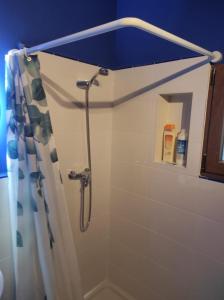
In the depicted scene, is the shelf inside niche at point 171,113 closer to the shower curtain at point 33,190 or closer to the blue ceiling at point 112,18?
the blue ceiling at point 112,18

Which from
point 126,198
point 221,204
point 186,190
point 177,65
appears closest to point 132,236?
point 126,198

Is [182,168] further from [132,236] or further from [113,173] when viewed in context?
[132,236]

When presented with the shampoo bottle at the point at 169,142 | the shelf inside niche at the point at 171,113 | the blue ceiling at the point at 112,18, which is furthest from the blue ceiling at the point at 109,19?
the shampoo bottle at the point at 169,142

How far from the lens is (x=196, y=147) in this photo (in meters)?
1.29

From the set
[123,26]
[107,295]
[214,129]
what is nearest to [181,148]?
[214,129]

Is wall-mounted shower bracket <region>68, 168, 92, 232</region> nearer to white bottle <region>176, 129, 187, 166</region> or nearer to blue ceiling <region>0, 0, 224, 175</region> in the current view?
blue ceiling <region>0, 0, 224, 175</region>

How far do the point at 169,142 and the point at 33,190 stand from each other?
0.93 meters

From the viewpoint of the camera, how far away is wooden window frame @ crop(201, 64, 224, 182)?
1.18m

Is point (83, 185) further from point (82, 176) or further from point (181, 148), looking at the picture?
point (181, 148)

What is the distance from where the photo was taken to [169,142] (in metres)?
1.47

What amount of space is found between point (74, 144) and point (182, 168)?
77 cm

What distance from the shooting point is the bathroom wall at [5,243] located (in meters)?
1.19

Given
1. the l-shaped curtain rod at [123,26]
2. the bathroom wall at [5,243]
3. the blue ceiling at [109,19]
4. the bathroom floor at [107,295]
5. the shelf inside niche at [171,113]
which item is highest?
the blue ceiling at [109,19]

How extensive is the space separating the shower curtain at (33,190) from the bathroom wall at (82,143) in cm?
26
